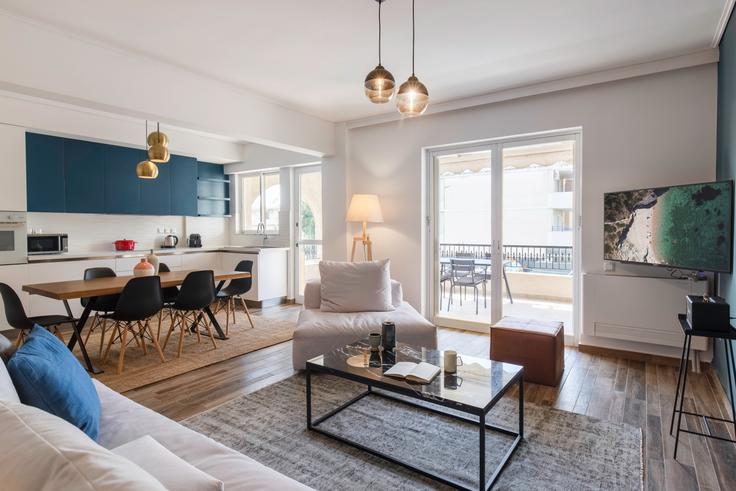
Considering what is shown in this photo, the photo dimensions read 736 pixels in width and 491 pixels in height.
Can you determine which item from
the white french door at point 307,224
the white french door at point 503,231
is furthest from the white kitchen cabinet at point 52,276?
the white french door at point 503,231

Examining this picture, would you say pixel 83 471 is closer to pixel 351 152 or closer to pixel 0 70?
pixel 0 70

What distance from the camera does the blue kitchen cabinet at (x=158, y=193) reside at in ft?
20.1

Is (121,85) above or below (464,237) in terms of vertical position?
above

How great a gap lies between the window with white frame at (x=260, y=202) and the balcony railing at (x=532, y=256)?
346cm

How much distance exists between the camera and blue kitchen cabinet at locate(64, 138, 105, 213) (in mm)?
5309

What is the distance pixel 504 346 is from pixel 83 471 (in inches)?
122

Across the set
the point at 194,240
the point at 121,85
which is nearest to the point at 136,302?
the point at 121,85

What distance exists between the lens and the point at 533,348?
3238 mm

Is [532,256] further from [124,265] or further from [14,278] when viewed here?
[14,278]

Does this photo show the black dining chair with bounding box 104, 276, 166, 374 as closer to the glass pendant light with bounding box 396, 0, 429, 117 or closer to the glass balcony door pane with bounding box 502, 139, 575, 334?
the glass pendant light with bounding box 396, 0, 429, 117

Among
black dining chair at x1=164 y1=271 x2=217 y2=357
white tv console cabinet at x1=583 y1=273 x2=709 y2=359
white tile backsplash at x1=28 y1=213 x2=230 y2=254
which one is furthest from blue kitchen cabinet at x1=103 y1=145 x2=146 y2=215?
white tv console cabinet at x1=583 y1=273 x2=709 y2=359

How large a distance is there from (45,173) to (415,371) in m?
5.35

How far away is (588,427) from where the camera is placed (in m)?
2.49

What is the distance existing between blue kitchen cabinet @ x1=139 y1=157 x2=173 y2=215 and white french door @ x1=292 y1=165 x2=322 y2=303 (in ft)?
6.35
